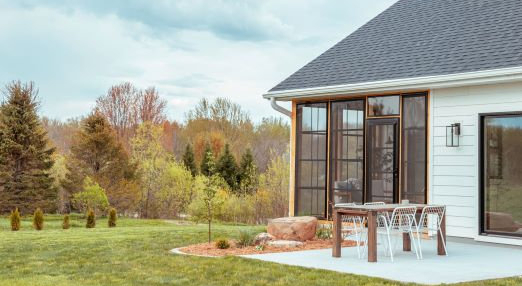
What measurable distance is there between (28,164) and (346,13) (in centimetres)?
1540

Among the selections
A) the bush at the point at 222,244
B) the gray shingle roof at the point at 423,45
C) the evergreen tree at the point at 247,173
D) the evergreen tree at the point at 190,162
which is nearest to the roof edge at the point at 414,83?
the gray shingle roof at the point at 423,45

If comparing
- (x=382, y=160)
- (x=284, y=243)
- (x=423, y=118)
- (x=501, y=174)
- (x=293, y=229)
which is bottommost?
(x=284, y=243)

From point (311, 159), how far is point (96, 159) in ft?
55.3

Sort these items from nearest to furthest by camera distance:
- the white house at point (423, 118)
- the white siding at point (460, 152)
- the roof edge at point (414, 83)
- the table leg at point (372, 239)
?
the table leg at point (372, 239) < the roof edge at point (414, 83) < the white house at point (423, 118) < the white siding at point (460, 152)

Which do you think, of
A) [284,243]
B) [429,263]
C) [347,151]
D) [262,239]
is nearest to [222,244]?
[262,239]

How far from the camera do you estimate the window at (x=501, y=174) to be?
8906 mm

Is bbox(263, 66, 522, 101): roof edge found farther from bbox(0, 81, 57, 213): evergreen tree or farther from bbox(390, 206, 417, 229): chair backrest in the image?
bbox(0, 81, 57, 213): evergreen tree

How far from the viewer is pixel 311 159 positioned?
11.4 m

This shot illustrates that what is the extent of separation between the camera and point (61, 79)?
19.8m

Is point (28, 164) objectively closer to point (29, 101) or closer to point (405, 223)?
point (29, 101)

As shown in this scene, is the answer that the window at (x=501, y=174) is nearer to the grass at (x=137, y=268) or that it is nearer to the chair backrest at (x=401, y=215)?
the chair backrest at (x=401, y=215)

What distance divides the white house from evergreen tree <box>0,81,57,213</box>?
16.6 m

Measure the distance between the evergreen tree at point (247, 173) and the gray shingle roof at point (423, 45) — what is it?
1776cm

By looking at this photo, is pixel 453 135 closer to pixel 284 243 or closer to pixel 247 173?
pixel 284 243
